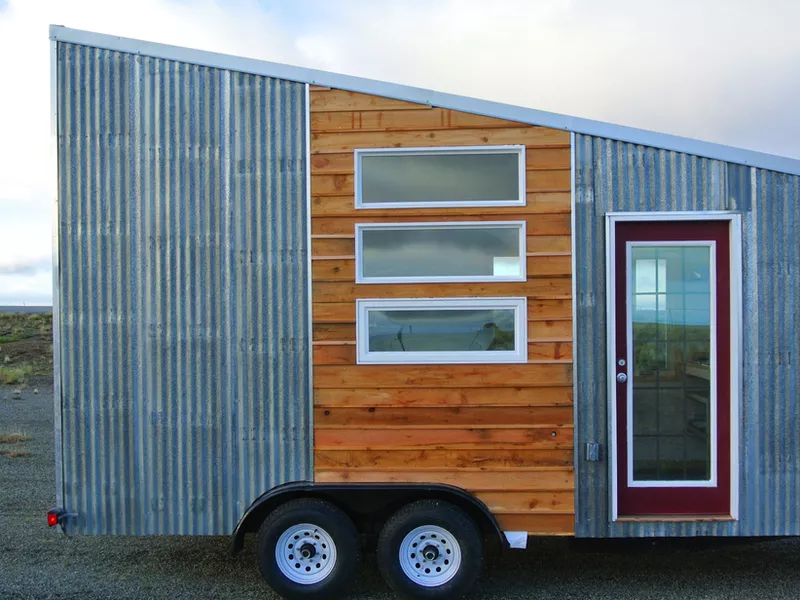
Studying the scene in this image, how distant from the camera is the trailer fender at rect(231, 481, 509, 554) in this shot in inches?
175

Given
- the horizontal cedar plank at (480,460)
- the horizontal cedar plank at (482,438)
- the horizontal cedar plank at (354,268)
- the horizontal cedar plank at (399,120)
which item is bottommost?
the horizontal cedar plank at (480,460)

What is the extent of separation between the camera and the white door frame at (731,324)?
446 centimetres

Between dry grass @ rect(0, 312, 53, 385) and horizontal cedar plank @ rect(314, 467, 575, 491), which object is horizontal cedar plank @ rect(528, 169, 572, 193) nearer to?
horizontal cedar plank @ rect(314, 467, 575, 491)

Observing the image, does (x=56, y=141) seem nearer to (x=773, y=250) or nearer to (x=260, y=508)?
(x=260, y=508)

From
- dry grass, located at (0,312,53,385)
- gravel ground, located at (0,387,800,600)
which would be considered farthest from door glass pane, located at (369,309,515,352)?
dry grass, located at (0,312,53,385)

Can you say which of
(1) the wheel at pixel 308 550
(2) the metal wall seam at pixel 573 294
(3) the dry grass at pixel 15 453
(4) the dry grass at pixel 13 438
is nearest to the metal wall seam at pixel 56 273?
(1) the wheel at pixel 308 550

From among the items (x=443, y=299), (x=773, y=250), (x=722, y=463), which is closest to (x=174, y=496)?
(x=443, y=299)

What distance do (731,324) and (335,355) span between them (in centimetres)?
259

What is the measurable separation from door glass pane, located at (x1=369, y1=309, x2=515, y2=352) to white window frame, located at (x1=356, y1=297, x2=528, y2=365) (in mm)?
30

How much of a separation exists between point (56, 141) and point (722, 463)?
4.89m

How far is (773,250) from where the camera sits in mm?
4465

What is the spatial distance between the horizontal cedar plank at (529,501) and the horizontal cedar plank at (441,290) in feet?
4.21

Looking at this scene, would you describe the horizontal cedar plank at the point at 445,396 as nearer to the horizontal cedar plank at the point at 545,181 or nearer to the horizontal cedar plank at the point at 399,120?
the horizontal cedar plank at the point at 545,181

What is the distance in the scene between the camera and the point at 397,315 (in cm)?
457
